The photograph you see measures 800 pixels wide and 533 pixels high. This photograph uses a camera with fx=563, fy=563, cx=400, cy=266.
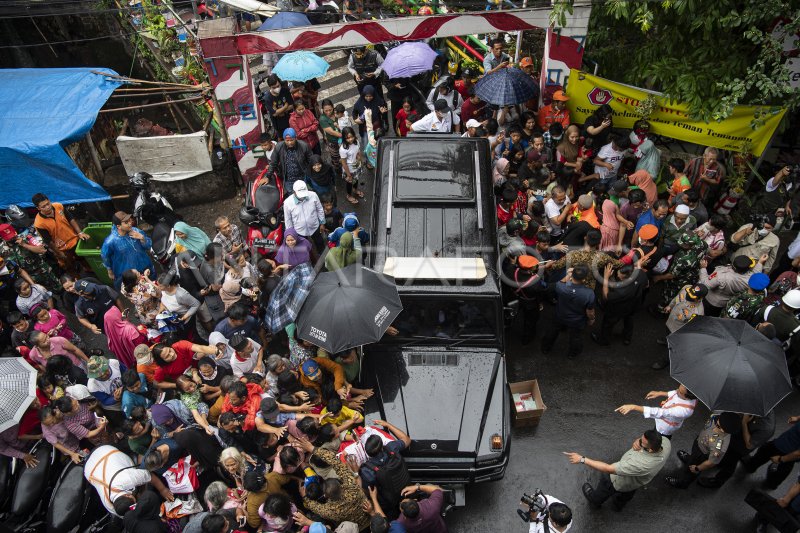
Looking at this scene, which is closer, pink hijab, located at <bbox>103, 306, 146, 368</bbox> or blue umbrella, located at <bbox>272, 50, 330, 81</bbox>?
pink hijab, located at <bbox>103, 306, 146, 368</bbox>

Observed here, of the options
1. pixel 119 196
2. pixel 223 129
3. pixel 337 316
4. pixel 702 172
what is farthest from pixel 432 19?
pixel 119 196

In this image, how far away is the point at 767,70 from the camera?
8.11 metres

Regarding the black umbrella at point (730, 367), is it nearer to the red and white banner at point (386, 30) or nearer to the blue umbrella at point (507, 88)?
the blue umbrella at point (507, 88)

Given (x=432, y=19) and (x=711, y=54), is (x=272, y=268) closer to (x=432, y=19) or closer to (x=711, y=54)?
(x=432, y=19)

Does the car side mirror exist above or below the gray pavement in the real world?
above

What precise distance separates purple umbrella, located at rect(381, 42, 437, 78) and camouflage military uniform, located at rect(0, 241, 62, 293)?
6.25 meters

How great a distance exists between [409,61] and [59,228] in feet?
20.3

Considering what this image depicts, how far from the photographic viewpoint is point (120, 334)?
6.71m

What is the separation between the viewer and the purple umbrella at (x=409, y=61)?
382 inches

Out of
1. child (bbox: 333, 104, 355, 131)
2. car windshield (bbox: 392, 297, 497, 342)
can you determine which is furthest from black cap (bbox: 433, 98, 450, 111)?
car windshield (bbox: 392, 297, 497, 342)

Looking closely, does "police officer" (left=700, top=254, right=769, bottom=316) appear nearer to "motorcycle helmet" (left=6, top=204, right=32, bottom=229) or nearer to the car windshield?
the car windshield

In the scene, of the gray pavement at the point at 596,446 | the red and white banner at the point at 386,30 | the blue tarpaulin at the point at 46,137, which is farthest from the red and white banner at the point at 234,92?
the gray pavement at the point at 596,446

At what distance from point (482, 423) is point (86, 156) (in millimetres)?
8794

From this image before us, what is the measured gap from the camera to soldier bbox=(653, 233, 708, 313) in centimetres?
694
